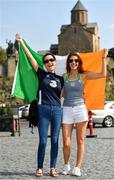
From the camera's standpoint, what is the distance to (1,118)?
73.5 feet

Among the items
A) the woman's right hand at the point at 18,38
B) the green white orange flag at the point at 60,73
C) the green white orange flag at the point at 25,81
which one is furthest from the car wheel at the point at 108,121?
the woman's right hand at the point at 18,38

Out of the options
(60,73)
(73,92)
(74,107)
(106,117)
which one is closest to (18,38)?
(60,73)

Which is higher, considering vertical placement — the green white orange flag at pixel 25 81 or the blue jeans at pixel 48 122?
the green white orange flag at pixel 25 81

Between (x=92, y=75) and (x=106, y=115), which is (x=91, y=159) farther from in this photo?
(x=106, y=115)

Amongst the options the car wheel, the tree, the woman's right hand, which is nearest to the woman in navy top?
the woman's right hand

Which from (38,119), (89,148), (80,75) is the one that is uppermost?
(80,75)

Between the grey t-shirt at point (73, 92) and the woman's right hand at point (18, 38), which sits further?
the woman's right hand at point (18, 38)

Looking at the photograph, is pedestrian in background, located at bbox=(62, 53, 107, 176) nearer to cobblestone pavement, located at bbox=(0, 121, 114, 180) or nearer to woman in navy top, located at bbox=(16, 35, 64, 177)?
woman in navy top, located at bbox=(16, 35, 64, 177)

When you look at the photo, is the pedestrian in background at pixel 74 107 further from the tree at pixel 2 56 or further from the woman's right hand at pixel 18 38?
the tree at pixel 2 56

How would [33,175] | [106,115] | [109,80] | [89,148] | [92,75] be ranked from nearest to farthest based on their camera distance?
[33,175], [92,75], [89,148], [106,115], [109,80]

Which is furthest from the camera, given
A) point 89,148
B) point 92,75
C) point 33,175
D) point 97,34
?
point 97,34

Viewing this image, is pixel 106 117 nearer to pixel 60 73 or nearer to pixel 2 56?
pixel 60 73

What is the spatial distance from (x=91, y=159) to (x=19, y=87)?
87.8 inches

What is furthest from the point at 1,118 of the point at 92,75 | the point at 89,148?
the point at 92,75
